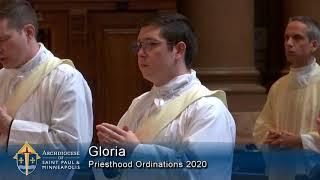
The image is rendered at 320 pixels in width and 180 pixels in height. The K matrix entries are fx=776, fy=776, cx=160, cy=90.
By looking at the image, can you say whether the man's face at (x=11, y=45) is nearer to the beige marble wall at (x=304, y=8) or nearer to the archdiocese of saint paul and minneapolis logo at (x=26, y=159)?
the archdiocese of saint paul and minneapolis logo at (x=26, y=159)

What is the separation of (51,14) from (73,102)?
399 centimetres

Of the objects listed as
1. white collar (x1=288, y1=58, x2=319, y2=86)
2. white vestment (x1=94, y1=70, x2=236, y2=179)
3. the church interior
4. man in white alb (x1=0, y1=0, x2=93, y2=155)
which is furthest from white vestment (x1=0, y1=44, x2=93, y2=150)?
the church interior

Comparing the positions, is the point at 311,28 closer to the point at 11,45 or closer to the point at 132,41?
the point at 11,45

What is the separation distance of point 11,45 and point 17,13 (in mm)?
159

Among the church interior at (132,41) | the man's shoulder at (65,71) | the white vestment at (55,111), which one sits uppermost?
the man's shoulder at (65,71)

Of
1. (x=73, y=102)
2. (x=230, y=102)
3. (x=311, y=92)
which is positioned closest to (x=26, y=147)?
(x=73, y=102)

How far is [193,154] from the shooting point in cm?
303

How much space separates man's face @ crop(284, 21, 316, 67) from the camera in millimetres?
4547

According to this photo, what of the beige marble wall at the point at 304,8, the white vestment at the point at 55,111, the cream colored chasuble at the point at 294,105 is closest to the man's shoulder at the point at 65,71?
the white vestment at the point at 55,111

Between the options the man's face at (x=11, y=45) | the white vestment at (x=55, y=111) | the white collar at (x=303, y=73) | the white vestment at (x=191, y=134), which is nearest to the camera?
the white vestment at (x=191, y=134)

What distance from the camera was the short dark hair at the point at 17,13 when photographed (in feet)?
11.9

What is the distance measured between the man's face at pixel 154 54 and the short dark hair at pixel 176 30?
3 centimetres

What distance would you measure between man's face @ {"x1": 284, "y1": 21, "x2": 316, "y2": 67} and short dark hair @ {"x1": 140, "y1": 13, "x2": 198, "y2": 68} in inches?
51.6

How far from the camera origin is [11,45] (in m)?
3.62
